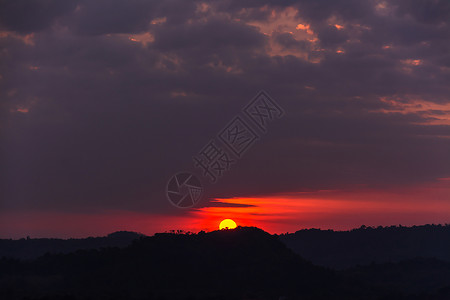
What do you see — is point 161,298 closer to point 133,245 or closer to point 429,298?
point 133,245

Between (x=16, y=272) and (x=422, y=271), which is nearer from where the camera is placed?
(x=16, y=272)

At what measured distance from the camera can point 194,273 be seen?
397ft

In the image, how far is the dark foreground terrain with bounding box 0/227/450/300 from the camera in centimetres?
10669

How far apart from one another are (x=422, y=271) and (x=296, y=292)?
232 ft

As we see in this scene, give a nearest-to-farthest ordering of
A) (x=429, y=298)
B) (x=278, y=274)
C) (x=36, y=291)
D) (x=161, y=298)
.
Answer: (x=161, y=298) < (x=36, y=291) < (x=429, y=298) < (x=278, y=274)

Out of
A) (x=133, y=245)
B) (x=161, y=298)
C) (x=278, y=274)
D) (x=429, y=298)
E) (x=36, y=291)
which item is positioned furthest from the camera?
(x=133, y=245)

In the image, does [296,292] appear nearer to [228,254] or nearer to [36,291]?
[228,254]

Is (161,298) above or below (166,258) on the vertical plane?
below

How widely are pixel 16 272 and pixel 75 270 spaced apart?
12784 mm

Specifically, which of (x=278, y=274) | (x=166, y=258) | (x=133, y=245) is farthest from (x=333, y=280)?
(x=133, y=245)

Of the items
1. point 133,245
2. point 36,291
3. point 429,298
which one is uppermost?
point 133,245

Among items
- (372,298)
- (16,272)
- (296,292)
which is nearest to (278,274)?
(296,292)

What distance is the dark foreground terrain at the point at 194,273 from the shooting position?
10669cm

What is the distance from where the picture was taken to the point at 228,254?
130375mm
